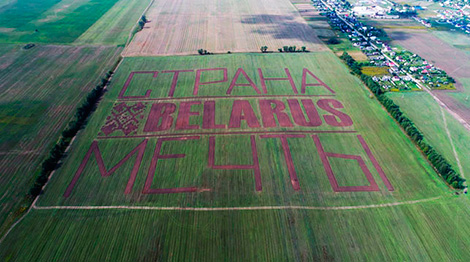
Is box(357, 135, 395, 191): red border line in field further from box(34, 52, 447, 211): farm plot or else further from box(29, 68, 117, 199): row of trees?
box(29, 68, 117, 199): row of trees

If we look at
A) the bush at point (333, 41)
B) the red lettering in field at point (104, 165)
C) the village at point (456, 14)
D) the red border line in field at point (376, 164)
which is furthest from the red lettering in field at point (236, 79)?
the village at point (456, 14)

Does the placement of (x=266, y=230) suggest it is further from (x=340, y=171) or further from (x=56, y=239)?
(x=56, y=239)

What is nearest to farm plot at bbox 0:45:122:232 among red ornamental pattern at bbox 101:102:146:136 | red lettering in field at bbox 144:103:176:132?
red ornamental pattern at bbox 101:102:146:136

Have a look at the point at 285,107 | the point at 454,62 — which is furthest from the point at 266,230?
the point at 454,62

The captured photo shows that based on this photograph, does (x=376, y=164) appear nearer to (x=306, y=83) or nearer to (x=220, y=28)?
(x=306, y=83)

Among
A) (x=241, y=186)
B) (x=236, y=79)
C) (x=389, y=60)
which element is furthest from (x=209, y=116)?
(x=389, y=60)

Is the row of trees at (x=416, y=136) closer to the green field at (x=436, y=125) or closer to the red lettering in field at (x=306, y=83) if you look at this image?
the green field at (x=436, y=125)

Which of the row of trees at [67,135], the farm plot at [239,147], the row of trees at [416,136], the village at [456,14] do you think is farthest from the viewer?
the village at [456,14]
